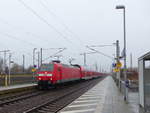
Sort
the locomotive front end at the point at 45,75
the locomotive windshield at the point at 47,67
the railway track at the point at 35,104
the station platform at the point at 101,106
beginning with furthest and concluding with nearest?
the locomotive windshield at the point at 47,67 < the locomotive front end at the point at 45,75 < the railway track at the point at 35,104 < the station platform at the point at 101,106

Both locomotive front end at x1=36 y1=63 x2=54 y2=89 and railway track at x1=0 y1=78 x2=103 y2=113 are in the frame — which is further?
locomotive front end at x1=36 y1=63 x2=54 y2=89

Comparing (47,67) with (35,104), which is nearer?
(35,104)

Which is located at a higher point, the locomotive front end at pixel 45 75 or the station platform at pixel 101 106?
the locomotive front end at pixel 45 75

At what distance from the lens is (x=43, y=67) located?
26844 mm

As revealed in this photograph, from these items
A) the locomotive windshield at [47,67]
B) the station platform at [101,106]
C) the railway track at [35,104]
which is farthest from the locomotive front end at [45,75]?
the station platform at [101,106]

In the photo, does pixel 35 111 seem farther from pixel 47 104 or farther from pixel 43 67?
pixel 43 67

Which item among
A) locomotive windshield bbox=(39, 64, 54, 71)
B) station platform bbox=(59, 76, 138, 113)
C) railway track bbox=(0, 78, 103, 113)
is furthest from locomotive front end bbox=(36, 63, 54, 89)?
station platform bbox=(59, 76, 138, 113)

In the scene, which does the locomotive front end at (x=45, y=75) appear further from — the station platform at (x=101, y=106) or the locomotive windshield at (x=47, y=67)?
the station platform at (x=101, y=106)

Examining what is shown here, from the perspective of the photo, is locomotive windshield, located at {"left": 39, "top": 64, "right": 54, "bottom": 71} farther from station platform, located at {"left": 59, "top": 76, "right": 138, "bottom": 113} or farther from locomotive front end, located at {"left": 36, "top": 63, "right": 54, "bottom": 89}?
station platform, located at {"left": 59, "top": 76, "right": 138, "bottom": 113}

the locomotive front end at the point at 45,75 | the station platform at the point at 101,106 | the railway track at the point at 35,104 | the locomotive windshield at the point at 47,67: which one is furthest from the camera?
the locomotive windshield at the point at 47,67

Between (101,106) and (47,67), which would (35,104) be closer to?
(101,106)

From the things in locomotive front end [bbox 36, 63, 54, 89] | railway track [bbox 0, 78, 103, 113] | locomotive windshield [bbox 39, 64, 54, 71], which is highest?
locomotive windshield [bbox 39, 64, 54, 71]

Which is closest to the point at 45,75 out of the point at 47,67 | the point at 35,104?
the point at 47,67

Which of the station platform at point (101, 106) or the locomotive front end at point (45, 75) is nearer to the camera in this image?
the station platform at point (101, 106)
